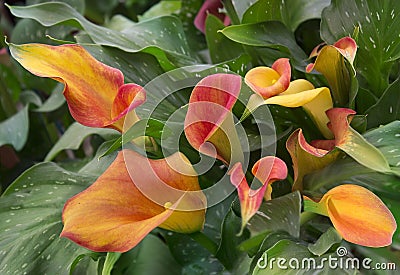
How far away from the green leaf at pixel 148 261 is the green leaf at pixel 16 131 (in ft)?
0.80

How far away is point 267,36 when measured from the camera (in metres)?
0.50

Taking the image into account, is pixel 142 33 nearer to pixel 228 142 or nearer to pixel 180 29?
pixel 180 29

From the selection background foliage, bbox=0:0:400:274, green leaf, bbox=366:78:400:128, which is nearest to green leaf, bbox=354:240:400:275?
background foliage, bbox=0:0:400:274

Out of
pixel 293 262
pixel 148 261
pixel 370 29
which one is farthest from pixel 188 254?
pixel 370 29

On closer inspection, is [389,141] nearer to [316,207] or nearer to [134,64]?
[316,207]

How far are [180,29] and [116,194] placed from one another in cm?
26

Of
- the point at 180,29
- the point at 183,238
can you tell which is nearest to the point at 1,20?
the point at 180,29

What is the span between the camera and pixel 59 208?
46 cm

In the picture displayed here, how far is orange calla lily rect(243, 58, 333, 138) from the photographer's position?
35 centimetres

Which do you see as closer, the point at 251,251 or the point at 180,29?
the point at 251,251

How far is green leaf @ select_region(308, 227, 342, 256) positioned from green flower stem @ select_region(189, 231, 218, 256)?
87 mm

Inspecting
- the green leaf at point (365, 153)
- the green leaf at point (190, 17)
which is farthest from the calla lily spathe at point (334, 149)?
the green leaf at point (190, 17)

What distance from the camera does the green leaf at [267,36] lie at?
1.55 feet

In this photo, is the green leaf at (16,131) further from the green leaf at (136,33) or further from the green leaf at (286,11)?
the green leaf at (286,11)
